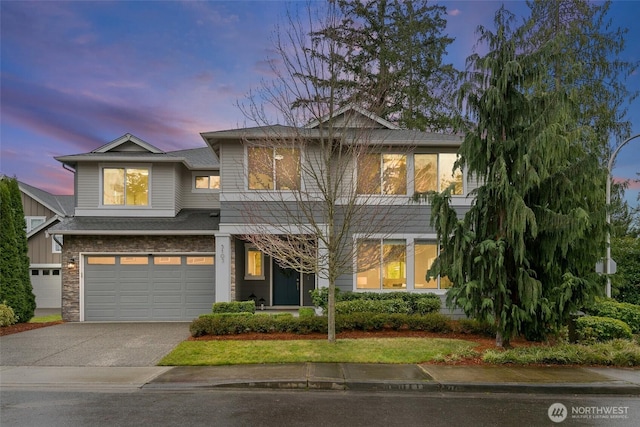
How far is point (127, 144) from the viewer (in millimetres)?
15523

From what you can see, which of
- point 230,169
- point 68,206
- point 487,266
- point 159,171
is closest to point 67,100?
point 159,171

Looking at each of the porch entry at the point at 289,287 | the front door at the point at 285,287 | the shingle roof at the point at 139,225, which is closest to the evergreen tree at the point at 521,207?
the porch entry at the point at 289,287

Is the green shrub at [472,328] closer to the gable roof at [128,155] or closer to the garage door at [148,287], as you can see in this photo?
the garage door at [148,287]

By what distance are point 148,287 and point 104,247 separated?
7.00 ft

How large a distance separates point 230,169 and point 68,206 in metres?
18.0

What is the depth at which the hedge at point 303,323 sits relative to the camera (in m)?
10.7

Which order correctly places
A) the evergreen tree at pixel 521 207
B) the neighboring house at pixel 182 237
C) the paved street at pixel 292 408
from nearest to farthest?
the paved street at pixel 292 408, the evergreen tree at pixel 521 207, the neighboring house at pixel 182 237

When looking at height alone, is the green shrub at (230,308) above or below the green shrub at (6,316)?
above

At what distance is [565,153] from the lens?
26.9ft

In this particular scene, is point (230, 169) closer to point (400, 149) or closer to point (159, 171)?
point (159, 171)

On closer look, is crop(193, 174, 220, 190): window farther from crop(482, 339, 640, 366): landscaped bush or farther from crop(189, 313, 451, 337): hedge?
crop(482, 339, 640, 366): landscaped bush

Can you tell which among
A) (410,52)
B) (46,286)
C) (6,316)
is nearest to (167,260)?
(6,316)

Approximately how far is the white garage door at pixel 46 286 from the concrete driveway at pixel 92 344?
9.86 metres

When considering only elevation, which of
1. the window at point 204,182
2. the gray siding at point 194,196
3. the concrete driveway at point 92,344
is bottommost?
the concrete driveway at point 92,344
